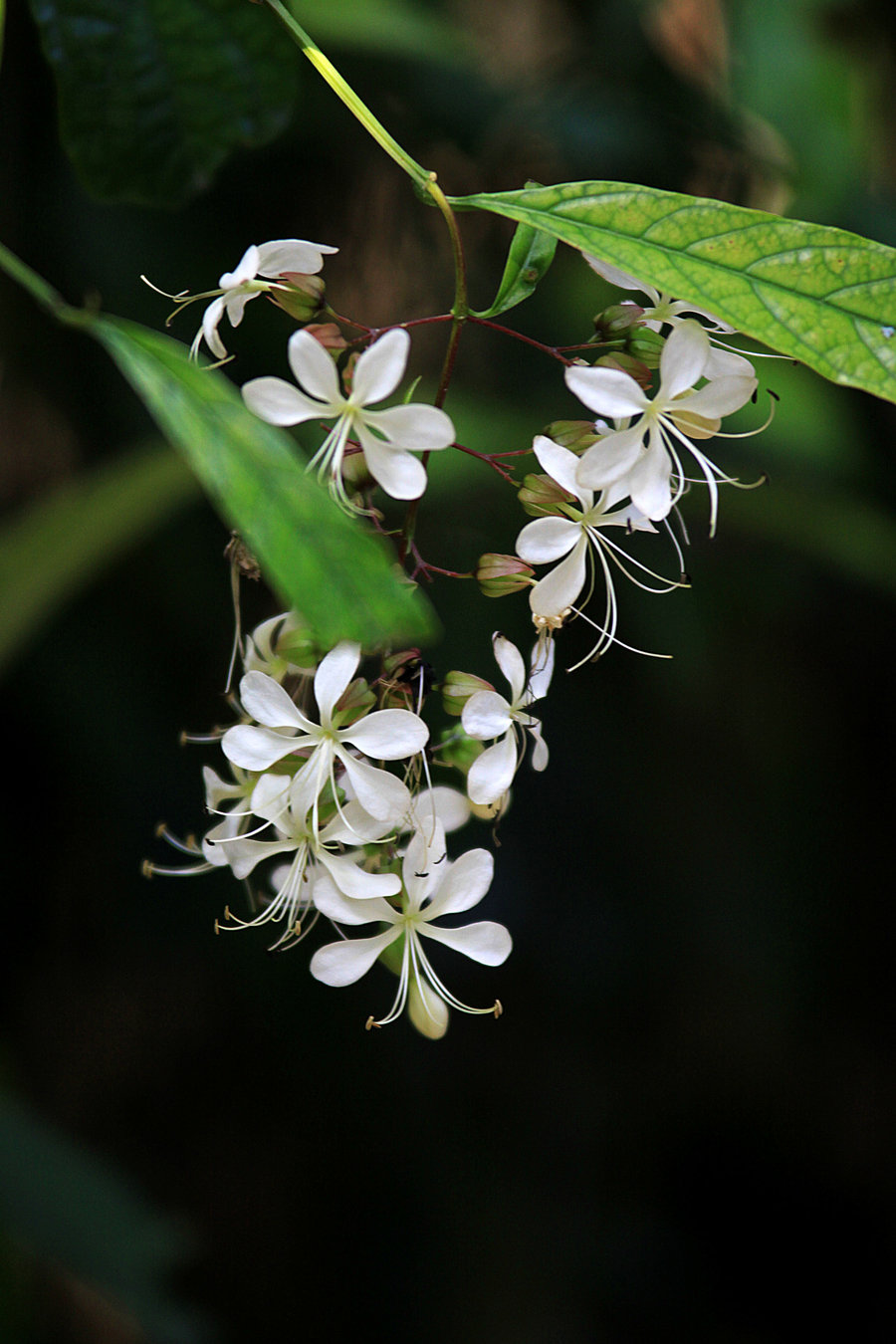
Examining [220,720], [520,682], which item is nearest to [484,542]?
[220,720]

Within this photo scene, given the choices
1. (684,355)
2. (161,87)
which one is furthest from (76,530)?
(684,355)

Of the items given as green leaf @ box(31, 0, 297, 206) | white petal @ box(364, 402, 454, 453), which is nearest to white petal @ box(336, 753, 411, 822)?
white petal @ box(364, 402, 454, 453)

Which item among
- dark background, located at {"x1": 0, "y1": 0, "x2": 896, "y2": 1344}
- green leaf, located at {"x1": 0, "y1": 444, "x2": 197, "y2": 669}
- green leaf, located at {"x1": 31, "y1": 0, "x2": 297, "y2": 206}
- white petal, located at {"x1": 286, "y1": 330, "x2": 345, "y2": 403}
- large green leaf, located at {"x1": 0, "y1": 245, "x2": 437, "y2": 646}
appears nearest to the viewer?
large green leaf, located at {"x1": 0, "y1": 245, "x2": 437, "y2": 646}

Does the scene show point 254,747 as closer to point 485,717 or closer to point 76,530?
point 485,717

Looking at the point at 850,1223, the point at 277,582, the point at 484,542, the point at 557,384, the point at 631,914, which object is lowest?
the point at 277,582

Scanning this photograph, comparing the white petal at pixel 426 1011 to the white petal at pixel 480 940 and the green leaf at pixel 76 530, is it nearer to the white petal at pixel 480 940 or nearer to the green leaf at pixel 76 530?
the white petal at pixel 480 940

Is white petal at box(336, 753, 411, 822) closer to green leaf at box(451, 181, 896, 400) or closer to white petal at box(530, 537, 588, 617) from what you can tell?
white petal at box(530, 537, 588, 617)

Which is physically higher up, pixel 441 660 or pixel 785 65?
pixel 785 65

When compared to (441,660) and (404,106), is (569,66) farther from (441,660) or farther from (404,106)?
(441,660)
